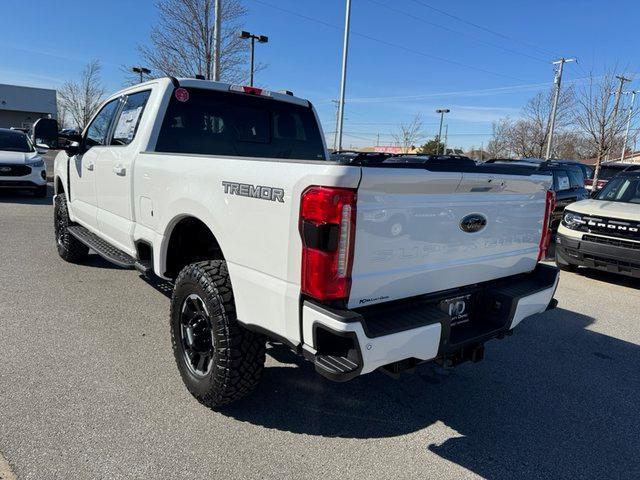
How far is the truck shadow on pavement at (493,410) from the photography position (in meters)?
2.79

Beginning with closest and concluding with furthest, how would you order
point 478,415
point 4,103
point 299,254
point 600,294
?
point 299,254 → point 478,415 → point 600,294 → point 4,103

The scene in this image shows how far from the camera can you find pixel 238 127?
14.3 feet

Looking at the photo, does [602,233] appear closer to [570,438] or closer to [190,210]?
[570,438]

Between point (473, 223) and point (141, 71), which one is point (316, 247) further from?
point (141, 71)

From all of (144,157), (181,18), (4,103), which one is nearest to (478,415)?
(144,157)

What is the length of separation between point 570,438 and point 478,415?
0.55 metres

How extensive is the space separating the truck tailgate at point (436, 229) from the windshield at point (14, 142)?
45.5 ft

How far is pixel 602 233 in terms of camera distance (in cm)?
705

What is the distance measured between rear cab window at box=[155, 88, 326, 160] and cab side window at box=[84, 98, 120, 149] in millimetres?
1259

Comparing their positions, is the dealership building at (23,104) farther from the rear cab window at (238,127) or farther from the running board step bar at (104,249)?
the rear cab window at (238,127)

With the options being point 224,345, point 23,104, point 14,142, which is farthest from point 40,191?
point 23,104

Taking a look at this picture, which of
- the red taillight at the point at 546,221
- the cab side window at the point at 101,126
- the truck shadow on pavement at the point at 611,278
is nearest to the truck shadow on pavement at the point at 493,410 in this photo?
the red taillight at the point at 546,221

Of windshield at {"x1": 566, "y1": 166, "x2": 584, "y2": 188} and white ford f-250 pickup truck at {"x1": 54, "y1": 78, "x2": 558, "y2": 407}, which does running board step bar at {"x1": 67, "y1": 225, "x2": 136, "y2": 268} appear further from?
windshield at {"x1": 566, "y1": 166, "x2": 584, "y2": 188}

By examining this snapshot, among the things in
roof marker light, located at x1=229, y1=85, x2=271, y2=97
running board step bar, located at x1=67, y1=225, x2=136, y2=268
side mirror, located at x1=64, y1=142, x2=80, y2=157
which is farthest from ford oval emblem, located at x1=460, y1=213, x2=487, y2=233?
side mirror, located at x1=64, y1=142, x2=80, y2=157
